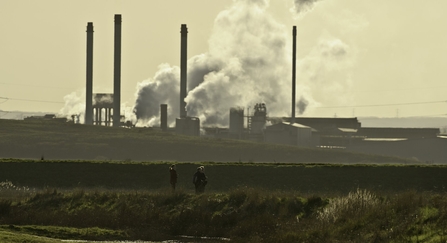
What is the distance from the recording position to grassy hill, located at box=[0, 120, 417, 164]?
4779 inches

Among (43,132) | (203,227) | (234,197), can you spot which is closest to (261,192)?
(234,197)

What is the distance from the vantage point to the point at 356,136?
17312 cm

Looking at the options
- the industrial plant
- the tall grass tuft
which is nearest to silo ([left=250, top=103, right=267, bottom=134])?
the industrial plant

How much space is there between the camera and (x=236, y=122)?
162 metres

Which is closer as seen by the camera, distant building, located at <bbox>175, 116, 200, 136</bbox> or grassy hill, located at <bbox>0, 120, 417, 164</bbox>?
grassy hill, located at <bbox>0, 120, 417, 164</bbox>

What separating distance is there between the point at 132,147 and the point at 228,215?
9068 cm

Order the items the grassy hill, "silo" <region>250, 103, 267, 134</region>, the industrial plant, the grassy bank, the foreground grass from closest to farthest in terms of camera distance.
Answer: the foreground grass
the grassy bank
the grassy hill
the industrial plant
"silo" <region>250, 103, 267, 134</region>

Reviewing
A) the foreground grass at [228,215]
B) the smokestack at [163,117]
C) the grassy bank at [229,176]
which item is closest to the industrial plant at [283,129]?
the smokestack at [163,117]

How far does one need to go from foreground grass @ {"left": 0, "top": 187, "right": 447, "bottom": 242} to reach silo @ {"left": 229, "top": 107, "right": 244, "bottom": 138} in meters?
122

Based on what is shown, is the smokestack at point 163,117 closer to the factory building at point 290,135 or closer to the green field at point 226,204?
the factory building at point 290,135

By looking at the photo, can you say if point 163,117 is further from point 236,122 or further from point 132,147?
point 132,147

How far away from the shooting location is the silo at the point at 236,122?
162 m

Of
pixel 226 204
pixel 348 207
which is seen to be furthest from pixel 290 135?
pixel 348 207

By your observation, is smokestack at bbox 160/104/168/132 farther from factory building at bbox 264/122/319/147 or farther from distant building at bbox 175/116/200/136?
factory building at bbox 264/122/319/147
